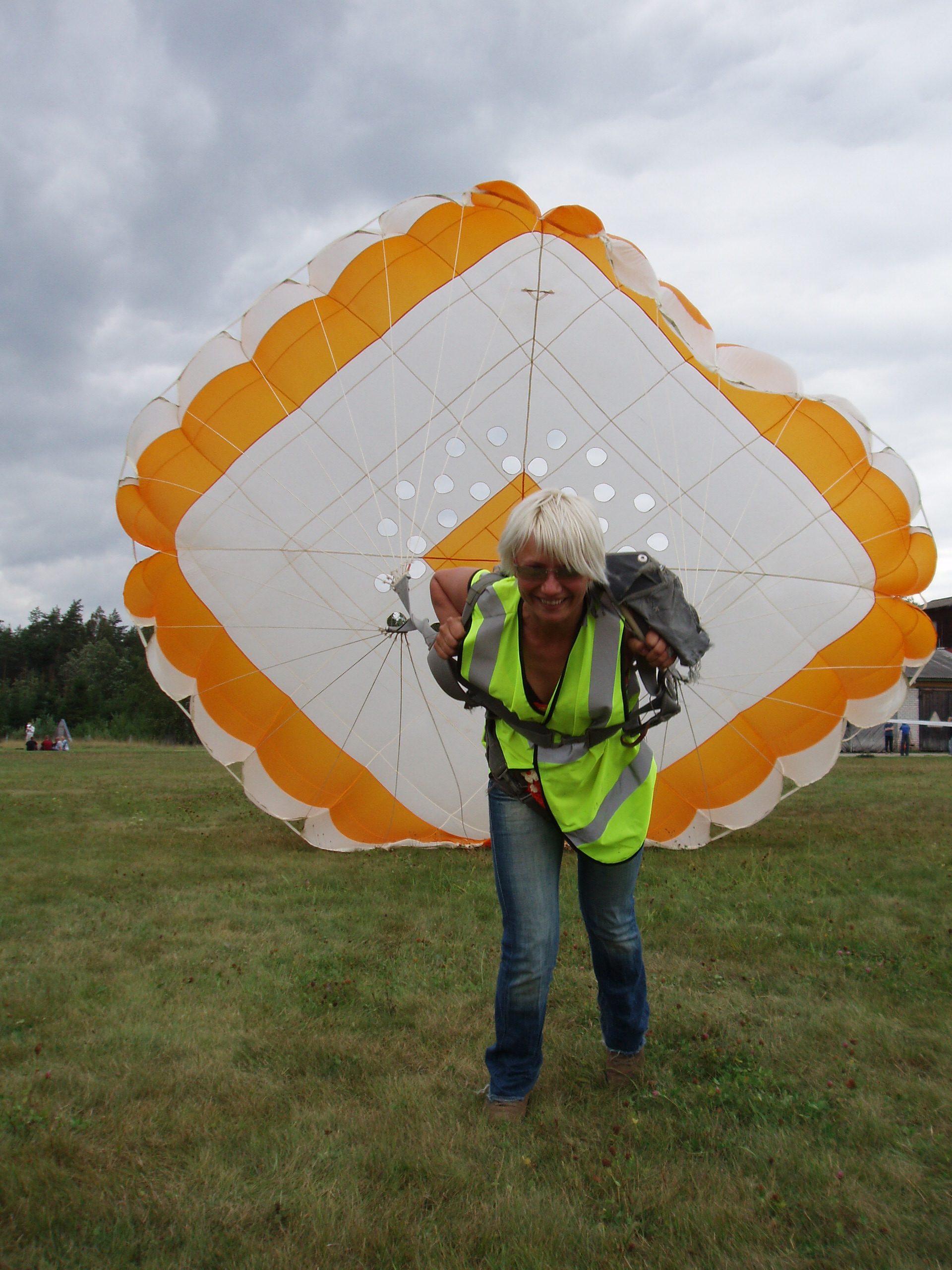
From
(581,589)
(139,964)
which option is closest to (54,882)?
(139,964)

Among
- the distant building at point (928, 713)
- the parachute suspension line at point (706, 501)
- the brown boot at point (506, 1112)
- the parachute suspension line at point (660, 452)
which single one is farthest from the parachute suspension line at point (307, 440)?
the distant building at point (928, 713)

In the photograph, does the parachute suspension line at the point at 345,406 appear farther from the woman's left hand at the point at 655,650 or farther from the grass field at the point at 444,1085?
the woman's left hand at the point at 655,650

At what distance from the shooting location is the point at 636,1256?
1892 millimetres

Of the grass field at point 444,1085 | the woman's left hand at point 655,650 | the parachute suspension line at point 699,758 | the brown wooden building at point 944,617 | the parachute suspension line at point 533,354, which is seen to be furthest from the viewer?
the brown wooden building at point 944,617

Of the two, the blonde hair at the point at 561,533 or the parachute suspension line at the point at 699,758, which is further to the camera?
the parachute suspension line at the point at 699,758

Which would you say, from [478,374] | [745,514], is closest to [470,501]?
[478,374]

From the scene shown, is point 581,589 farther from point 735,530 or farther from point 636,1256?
point 735,530

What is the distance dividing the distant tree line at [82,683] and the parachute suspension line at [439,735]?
2997 cm

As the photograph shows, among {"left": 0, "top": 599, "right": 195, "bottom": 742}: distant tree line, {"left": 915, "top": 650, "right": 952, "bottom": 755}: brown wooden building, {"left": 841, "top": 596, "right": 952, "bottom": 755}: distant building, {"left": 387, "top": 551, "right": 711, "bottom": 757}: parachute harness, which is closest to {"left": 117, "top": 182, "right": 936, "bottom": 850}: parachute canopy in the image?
{"left": 387, "top": 551, "right": 711, "bottom": 757}: parachute harness

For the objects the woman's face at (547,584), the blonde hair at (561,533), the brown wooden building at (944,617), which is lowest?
the woman's face at (547,584)

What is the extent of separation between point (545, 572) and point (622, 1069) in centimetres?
150

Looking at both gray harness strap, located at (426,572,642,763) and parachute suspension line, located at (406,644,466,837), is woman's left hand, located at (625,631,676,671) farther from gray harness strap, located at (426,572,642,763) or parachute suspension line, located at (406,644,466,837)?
parachute suspension line, located at (406,644,466,837)

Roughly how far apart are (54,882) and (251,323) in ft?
11.7

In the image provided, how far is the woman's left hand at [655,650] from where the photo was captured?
7.56 feet
